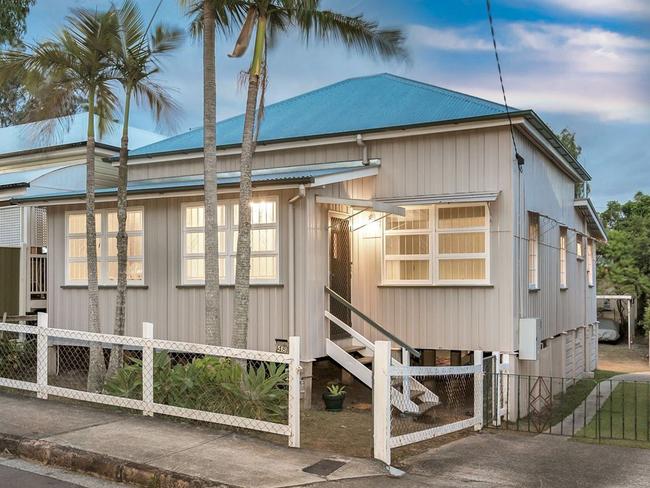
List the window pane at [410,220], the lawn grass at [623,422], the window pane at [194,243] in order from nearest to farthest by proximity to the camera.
Answer: the lawn grass at [623,422]
the window pane at [194,243]
the window pane at [410,220]

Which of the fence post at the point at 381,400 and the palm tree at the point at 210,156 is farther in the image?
the palm tree at the point at 210,156

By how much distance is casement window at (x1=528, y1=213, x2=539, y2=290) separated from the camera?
1360cm

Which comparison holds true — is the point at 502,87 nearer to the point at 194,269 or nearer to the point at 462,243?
the point at 462,243

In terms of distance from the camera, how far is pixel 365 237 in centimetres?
1312

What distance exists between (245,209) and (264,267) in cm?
237

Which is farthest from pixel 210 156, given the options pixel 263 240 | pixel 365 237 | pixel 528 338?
pixel 528 338

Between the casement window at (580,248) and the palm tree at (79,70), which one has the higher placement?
the palm tree at (79,70)

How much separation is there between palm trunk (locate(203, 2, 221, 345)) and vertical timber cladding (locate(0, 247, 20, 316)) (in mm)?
6736

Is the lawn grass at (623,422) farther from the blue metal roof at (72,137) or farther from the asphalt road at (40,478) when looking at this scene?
the blue metal roof at (72,137)

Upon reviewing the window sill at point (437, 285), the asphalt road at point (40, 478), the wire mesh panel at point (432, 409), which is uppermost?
the window sill at point (437, 285)

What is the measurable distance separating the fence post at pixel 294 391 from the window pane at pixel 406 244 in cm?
581

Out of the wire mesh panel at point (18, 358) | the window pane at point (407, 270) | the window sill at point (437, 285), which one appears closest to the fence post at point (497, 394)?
the window sill at point (437, 285)

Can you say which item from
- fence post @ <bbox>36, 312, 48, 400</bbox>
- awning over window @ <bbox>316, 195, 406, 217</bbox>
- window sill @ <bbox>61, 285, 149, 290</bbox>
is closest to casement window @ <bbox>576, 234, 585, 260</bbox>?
awning over window @ <bbox>316, 195, 406, 217</bbox>

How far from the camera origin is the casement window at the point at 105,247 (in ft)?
43.7
